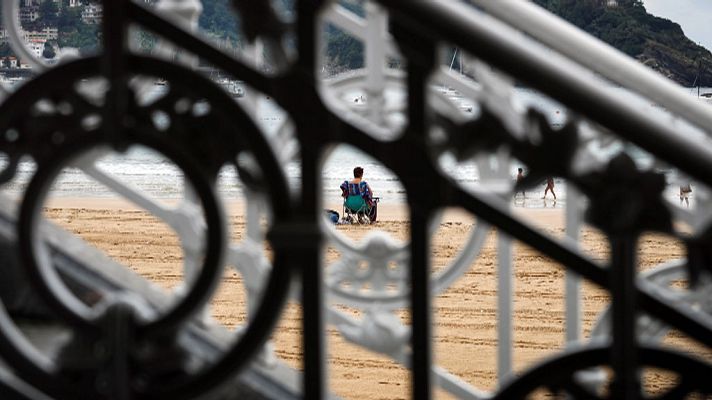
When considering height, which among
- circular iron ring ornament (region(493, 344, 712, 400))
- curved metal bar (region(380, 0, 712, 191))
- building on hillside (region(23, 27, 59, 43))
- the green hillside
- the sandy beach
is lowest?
the sandy beach

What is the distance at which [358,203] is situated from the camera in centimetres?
1842

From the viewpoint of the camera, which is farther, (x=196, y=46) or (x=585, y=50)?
(x=585, y=50)

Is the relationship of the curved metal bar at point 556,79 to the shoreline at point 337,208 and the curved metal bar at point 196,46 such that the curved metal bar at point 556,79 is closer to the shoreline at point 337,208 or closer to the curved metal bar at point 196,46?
the curved metal bar at point 196,46

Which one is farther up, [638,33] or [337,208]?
[638,33]

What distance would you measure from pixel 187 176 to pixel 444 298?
11.9 metres

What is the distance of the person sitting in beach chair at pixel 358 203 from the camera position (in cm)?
1780

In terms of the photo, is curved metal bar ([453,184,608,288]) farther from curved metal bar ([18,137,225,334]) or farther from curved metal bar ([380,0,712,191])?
curved metal bar ([18,137,225,334])

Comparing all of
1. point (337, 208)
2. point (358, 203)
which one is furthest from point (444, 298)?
point (337, 208)

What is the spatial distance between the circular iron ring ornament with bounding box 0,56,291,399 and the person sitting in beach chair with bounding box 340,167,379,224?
16.3 metres

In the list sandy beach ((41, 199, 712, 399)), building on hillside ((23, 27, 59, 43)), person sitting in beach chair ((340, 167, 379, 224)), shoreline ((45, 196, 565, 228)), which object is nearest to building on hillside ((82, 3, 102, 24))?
sandy beach ((41, 199, 712, 399))

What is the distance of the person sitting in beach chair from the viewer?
58.4 feet

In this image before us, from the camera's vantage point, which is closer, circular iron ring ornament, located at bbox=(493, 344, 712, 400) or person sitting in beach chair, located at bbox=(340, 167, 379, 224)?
circular iron ring ornament, located at bbox=(493, 344, 712, 400)

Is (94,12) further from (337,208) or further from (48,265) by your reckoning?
(337,208)

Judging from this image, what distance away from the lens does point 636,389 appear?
93 centimetres
